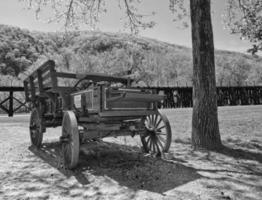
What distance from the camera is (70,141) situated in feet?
14.4

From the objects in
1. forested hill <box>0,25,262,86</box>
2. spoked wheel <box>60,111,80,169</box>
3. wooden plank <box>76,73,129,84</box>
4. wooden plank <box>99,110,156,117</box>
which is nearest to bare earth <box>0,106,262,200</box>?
spoked wheel <box>60,111,80,169</box>

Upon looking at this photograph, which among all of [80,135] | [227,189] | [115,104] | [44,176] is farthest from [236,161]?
[44,176]

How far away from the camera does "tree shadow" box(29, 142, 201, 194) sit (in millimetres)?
3689

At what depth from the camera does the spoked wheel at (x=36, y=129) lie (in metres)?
6.18

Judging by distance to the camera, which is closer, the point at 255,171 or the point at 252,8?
the point at 255,171

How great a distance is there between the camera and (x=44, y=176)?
4.09 metres

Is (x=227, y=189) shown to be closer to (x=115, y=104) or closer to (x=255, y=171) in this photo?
(x=255, y=171)

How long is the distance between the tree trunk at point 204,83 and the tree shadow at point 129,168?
1401 millimetres

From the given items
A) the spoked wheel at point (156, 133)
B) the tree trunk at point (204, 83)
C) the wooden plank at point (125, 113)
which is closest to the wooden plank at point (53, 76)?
the wooden plank at point (125, 113)

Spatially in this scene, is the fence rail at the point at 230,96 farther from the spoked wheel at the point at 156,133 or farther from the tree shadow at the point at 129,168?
the spoked wheel at the point at 156,133

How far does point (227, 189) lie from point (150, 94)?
2.12m

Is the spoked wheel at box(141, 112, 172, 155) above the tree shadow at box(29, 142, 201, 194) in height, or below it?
above

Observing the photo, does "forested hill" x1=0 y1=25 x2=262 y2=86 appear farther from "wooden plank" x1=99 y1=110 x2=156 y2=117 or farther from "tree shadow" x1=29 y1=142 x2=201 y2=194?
"wooden plank" x1=99 y1=110 x2=156 y2=117

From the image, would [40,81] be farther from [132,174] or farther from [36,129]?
[132,174]
